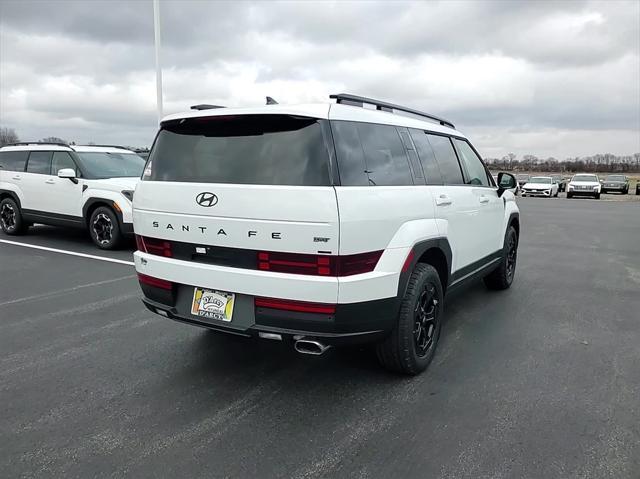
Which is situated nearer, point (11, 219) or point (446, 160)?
point (446, 160)

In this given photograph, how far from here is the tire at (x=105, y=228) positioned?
848 cm

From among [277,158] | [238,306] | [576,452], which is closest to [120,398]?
[238,306]

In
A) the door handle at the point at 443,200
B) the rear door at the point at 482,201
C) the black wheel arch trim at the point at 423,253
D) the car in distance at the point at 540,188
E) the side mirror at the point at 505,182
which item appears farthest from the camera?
the car in distance at the point at 540,188

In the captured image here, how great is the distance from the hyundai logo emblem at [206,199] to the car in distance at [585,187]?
32.0 meters

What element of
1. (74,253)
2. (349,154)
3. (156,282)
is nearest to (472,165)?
(349,154)

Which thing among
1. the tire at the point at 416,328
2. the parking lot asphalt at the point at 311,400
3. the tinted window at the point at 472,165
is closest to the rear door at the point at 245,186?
the tire at the point at 416,328

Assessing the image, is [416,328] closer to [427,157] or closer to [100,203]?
[427,157]

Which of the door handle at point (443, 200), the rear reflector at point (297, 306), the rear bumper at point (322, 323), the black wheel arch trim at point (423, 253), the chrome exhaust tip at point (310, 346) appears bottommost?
the chrome exhaust tip at point (310, 346)

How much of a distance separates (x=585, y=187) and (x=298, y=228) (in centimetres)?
3207

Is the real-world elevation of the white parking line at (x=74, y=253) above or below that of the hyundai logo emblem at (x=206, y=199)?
below

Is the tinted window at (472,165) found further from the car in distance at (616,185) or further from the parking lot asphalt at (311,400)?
the car in distance at (616,185)

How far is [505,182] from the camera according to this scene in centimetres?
565

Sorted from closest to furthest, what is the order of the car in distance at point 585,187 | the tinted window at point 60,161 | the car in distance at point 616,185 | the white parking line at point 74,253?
the white parking line at point 74,253 → the tinted window at point 60,161 → the car in distance at point 585,187 → the car in distance at point 616,185

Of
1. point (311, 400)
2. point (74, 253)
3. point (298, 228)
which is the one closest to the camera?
point (298, 228)
